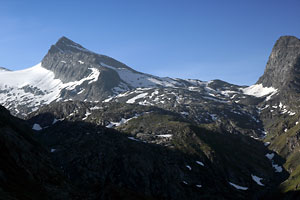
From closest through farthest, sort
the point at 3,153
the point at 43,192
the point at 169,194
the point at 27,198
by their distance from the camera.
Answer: the point at 27,198 → the point at 43,192 → the point at 3,153 → the point at 169,194

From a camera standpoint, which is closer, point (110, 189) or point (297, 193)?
point (110, 189)

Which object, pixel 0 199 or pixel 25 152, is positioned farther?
pixel 25 152

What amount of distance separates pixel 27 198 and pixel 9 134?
1810 inches

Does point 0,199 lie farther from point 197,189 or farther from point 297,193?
point 297,193

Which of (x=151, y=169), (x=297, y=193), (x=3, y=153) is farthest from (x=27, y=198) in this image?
(x=297, y=193)

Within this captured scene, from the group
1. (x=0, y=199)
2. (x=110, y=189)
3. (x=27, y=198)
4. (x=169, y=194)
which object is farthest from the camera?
(x=169, y=194)

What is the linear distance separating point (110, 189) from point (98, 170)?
84386 mm

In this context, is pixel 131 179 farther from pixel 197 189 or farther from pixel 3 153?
pixel 3 153

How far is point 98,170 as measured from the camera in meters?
188

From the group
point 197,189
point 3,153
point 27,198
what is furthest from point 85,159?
point 27,198

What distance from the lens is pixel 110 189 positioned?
10612 cm

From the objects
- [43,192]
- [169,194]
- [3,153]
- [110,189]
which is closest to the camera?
[43,192]

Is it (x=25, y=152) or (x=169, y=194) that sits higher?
(x=25, y=152)

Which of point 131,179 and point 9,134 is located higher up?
point 9,134
